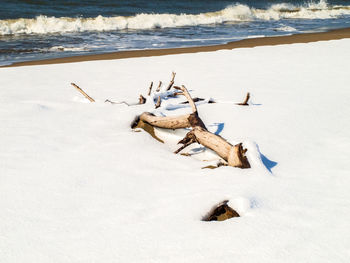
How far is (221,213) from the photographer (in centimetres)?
213

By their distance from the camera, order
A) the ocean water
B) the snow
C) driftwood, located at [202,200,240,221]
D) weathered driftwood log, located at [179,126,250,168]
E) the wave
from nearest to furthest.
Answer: the snow < driftwood, located at [202,200,240,221] < weathered driftwood log, located at [179,126,250,168] < the ocean water < the wave

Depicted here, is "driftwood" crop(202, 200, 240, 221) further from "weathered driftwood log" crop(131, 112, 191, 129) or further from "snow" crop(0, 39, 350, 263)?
"weathered driftwood log" crop(131, 112, 191, 129)

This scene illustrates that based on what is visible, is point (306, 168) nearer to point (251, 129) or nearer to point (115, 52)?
point (251, 129)

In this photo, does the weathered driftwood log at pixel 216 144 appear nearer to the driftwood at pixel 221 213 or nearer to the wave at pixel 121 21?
the driftwood at pixel 221 213

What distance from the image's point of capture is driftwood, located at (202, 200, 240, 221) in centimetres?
A: 208

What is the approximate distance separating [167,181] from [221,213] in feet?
1.67

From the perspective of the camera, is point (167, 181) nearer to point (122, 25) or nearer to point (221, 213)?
point (221, 213)

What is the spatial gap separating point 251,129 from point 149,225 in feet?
5.66

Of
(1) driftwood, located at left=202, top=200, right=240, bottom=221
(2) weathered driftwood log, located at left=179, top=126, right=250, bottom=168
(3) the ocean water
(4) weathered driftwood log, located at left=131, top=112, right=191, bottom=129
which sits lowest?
(1) driftwood, located at left=202, top=200, right=240, bottom=221

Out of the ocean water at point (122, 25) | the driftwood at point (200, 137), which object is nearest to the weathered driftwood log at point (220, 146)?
the driftwood at point (200, 137)

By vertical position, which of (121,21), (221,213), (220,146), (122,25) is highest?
(121,21)

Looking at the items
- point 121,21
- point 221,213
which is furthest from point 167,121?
point 121,21

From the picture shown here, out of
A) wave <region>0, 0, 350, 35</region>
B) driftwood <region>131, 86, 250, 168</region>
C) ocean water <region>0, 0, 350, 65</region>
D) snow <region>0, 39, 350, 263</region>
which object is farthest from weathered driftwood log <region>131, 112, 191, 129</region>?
wave <region>0, 0, 350, 35</region>

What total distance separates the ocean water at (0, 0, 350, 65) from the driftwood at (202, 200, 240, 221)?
683cm
